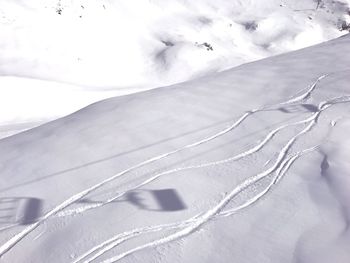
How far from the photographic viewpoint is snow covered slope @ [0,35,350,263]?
11.3 ft

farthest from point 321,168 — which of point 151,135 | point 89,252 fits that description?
point 89,252

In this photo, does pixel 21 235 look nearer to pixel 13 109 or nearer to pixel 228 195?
pixel 228 195

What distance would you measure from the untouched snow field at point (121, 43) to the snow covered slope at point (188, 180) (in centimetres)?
282

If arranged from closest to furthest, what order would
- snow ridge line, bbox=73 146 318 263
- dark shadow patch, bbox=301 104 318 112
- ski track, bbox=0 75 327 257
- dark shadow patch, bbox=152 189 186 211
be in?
snow ridge line, bbox=73 146 318 263 < ski track, bbox=0 75 327 257 < dark shadow patch, bbox=152 189 186 211 < dark shadow patch, bbox=301 104 318 112

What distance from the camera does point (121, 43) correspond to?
500 inches

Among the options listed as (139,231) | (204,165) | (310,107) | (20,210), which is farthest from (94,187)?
(310,107)

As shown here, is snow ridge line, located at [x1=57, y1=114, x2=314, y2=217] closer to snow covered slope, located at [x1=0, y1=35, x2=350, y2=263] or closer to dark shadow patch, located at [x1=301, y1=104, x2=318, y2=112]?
snow covered slope, located at [x1=0, y1=35, x2=350, y2=263]

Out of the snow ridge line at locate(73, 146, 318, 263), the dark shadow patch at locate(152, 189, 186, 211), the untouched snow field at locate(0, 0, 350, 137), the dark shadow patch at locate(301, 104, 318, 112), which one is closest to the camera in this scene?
the snow ridge line at locate(73, 146, 318, 263)

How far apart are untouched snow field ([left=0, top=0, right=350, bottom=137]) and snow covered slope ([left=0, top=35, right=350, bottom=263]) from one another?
9.25ft

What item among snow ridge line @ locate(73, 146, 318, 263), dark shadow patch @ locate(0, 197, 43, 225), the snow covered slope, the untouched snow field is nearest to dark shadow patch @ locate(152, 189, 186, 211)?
the snow covered slope

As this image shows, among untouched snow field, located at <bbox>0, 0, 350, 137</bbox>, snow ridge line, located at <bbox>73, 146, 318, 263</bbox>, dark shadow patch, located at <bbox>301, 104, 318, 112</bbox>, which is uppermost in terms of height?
untouched snow field, located at <bbox>0, 0, 350, 137</bbox>

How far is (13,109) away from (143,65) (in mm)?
4295

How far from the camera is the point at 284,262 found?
314 centimetres

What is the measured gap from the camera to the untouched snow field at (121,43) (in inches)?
366
